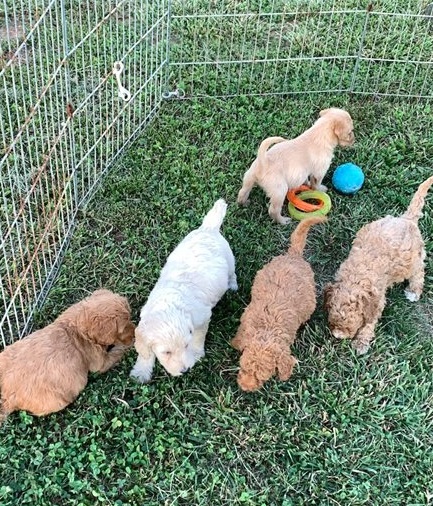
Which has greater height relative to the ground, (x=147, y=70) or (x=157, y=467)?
(x=147, y=70)

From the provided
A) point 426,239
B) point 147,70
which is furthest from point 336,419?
point 147,70

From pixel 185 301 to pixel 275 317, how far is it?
1.86ft

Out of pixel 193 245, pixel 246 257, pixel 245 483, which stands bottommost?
pixel 245 483

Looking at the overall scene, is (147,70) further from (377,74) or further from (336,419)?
(336,419)

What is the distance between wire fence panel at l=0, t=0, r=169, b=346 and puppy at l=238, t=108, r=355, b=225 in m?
1.23

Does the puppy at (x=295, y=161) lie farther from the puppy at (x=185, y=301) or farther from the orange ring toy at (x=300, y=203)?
the puppy at (x=185, y=301)

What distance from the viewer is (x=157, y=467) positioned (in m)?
3.57

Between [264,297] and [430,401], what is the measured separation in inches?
50.0

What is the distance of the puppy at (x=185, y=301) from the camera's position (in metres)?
3.56

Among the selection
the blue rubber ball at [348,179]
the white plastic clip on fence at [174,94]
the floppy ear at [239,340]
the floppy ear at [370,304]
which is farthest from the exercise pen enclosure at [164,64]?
the floppy ear at [370,304]

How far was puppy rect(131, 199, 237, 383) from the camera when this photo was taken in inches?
140

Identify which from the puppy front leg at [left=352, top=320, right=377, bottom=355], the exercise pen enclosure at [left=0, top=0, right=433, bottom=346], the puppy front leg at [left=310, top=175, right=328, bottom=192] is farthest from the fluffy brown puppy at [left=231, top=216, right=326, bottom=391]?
the exercise pen enclosure at [left=0, top=0, right=433, bottom=346]

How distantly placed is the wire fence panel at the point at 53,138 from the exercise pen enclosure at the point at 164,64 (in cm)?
2

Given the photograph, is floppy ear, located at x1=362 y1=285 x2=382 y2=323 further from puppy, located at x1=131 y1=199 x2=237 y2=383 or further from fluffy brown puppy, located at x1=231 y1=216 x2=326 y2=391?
puppy, located at x1=131 y1=199 x2=237 y2=383
